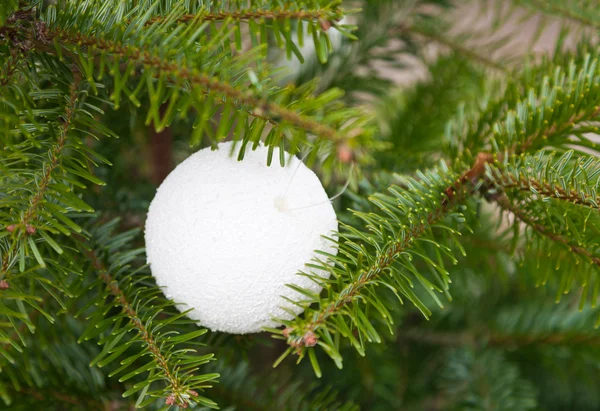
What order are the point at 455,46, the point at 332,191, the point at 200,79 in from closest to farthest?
the point at 200,79 < the point at 332,191 < the point at 455,46

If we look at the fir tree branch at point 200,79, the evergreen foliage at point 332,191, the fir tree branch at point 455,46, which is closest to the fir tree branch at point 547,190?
the evergreen foliage at point 332,191

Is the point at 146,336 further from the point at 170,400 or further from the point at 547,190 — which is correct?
the point at 547,190

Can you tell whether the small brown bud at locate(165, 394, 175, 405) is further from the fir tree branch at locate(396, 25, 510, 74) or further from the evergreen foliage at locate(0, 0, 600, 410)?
the fir tree branch at locate(396, 25, 510, 74)

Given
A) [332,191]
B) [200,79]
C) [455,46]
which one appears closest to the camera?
[200,79]

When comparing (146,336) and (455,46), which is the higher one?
(455,46)

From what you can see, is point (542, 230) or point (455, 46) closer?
point (542, 230)

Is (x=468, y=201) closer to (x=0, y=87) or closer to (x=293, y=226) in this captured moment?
(x=293, y=226)

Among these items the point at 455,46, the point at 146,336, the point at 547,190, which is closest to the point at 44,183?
the point at 146,336
